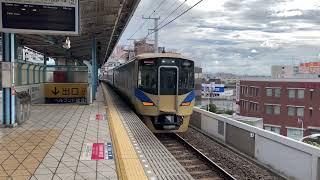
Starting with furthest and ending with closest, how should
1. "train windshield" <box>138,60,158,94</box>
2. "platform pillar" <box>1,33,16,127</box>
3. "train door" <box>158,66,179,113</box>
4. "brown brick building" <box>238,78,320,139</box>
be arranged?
"brown brick building" <box>238,78,320,139</box>, "train windshield" <box>138,60,158,94</box>, "train door" <box>158,66,179,113</box>, "platform pillar" <box>1,33,16,127</box>

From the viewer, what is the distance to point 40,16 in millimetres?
11156

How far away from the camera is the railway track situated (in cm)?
912

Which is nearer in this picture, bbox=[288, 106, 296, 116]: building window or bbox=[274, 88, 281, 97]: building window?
bbox=[288, 106, 296, 116]: building window

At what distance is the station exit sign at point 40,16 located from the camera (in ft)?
35.6

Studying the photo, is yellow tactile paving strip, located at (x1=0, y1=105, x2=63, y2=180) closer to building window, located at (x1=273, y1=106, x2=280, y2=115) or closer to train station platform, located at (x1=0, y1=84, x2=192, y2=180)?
train station platform, located at (x1=0, y1=84, x2=192, y2=180)

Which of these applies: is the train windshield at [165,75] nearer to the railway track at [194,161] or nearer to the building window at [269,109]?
the railway track at [194,161]

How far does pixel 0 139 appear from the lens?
32.0 feet

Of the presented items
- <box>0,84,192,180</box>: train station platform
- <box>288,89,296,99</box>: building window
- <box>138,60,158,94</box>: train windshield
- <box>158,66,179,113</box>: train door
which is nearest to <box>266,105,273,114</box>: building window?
<box>288,89,296,99</box>: building window

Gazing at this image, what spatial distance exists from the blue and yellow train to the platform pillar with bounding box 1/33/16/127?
4245mm

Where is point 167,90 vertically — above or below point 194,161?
above

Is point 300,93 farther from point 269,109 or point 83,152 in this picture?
point 83,152

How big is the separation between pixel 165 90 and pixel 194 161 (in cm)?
369

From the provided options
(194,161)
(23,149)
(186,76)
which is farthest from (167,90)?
(23,149)

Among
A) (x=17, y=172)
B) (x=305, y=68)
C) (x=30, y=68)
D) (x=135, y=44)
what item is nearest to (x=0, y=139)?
(x=17, y=172)
